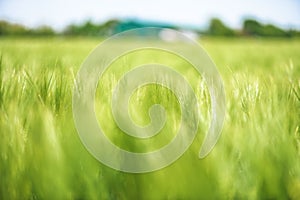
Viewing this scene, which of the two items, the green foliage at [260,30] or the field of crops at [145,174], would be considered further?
the green foliage at [260,30]

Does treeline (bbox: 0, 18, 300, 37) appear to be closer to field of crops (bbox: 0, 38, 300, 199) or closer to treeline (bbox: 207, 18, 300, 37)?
treeline (bbox: 207, 18, 300, 37)

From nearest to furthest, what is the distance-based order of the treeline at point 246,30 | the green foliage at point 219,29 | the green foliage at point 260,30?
the green foliage at point 260,30 → the treeline at point 246,30 → the green foliage at point 219,29

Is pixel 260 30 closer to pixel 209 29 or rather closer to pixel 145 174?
pixel 209 29

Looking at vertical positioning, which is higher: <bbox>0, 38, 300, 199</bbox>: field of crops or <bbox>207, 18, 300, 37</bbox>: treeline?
<bbox>207, 18, 300, 37</bbox>: treeline

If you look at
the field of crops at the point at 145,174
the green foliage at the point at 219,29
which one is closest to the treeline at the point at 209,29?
the green foliage at the point at 219,29

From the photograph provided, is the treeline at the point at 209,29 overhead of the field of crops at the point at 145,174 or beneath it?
overhead

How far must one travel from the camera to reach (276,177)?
1.44 feet

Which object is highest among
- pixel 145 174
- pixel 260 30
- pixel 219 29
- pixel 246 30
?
pixel 219 29

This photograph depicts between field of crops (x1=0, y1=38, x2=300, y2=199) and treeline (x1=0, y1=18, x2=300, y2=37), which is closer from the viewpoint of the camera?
field of crops (x1=0, y1=38, x2=300, y2=199)

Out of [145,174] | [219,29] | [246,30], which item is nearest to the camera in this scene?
[145,174]

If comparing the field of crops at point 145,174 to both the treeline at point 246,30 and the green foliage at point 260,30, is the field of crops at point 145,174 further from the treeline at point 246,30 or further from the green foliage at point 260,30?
the treeline at point 246,30

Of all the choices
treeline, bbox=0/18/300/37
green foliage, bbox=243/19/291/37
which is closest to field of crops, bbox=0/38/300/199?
green foliage, bbox=243/19/291/37

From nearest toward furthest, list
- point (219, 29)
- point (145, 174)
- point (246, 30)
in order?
point (145, 174) < point (246, 30) < point (219, 29)

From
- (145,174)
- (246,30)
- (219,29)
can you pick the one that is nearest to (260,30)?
(246,30)
